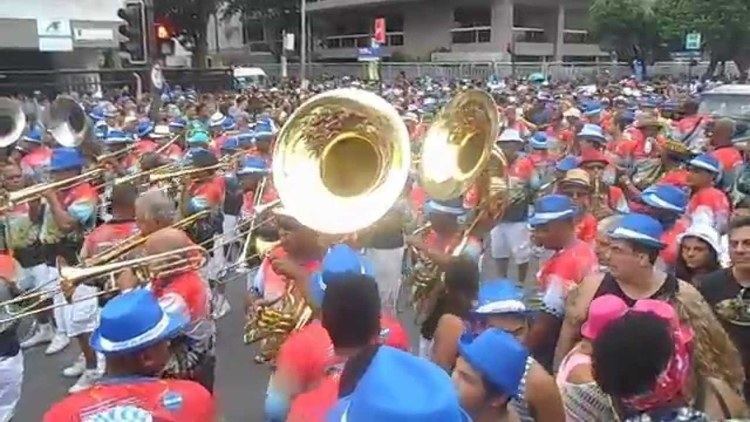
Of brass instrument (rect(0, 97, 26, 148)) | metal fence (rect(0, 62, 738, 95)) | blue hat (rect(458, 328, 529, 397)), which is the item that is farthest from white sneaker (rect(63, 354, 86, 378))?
metal fence (rect(0, 62, 738, 95))

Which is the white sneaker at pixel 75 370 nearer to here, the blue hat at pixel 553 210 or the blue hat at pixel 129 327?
the blue hat at pixel 553 210

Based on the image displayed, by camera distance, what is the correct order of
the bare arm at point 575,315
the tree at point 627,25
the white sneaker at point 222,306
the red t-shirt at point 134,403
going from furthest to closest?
the tree at point 627,25
the white sneaker at point 222,306
the bare arm at point 575,315
the red t-shirt at point 134,403

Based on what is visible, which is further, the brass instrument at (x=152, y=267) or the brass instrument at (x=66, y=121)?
the brass instrument at (x=66, y=121)

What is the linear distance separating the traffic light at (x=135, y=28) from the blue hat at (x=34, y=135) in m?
1.89

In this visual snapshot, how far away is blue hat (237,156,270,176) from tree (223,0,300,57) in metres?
42.2

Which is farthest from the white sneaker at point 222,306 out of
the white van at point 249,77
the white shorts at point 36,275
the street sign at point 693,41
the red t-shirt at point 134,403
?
the street sign at point 693,41

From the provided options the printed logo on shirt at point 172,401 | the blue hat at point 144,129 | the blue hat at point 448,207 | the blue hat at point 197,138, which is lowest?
the blue hat at point 144,129

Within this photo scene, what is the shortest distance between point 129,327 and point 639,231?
2029 mm

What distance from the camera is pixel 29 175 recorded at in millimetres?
8211

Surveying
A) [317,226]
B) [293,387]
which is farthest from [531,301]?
[293,387]

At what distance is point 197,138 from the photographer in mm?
10094

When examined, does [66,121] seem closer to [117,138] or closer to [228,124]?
[117,138]

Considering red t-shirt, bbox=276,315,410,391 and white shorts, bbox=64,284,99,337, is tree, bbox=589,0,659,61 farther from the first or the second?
red t-shirt, bbox=276,315,410,391

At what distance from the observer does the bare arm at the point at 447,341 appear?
363 centimetres
